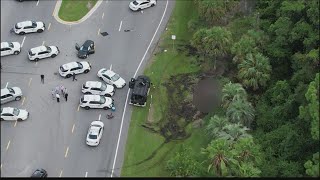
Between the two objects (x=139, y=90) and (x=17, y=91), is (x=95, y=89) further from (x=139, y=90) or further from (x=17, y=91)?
(x=17, y=91)

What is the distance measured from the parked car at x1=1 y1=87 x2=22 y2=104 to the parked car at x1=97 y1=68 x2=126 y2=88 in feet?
35.4

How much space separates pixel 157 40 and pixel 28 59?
60.4ft

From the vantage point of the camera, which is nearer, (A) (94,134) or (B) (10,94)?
(A) (94,134)

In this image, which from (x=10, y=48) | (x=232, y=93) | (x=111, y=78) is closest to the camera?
(x=232, y=93)

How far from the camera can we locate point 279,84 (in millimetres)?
68938

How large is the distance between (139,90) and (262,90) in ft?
52.6

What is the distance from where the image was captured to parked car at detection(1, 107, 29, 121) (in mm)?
67438

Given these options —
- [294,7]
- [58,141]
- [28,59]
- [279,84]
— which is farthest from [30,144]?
[294,7]

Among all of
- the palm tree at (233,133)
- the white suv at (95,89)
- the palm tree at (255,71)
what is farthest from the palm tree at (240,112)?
the white suv at (95,89)

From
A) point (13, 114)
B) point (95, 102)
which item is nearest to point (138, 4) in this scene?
point (95, 102)

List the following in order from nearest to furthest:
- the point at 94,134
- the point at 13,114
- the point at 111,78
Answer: the point at 94,134
the point at 13,114
the point at 111,78

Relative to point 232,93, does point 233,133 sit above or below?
below

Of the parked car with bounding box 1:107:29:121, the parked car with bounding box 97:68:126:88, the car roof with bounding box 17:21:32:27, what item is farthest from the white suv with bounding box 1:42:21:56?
the parked car with bounding box 97:68:126:88

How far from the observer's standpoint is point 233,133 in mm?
62750
